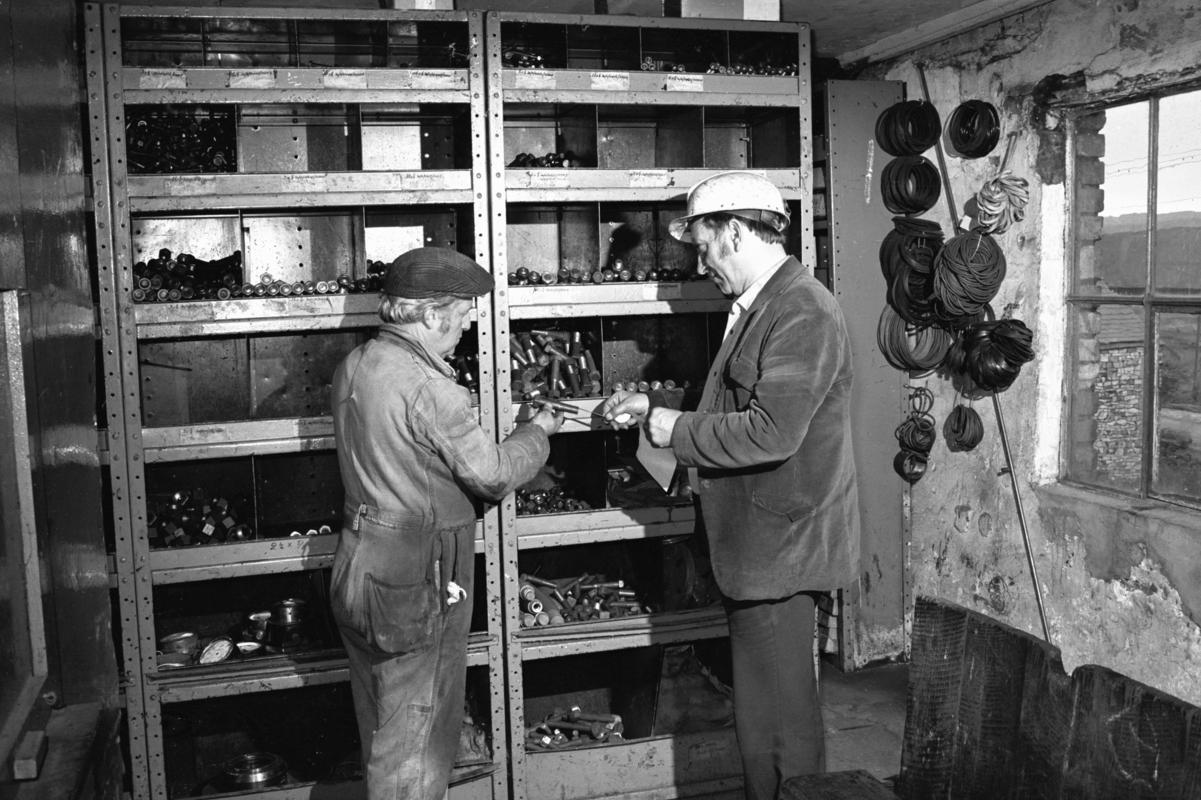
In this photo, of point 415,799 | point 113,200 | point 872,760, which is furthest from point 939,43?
point 415,799

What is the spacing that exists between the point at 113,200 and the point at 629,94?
1729 millimetres

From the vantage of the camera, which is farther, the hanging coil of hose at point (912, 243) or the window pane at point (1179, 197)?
the hanging coil of hose at point (912, 243)

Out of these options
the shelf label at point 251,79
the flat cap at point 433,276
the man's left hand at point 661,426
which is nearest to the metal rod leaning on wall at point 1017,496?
the man's left hand at point 661,426

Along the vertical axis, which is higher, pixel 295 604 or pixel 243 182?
pixel 243 182

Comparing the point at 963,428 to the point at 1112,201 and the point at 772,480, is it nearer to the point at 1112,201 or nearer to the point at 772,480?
the point at 1112,201

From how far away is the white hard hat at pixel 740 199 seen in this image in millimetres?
2631

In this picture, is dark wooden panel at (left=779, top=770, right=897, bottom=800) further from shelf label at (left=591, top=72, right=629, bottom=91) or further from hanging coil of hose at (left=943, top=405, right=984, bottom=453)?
hanging coil of hose at (left=943, top=405, right=984, bottom=453)

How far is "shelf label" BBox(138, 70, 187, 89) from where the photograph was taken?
312cm

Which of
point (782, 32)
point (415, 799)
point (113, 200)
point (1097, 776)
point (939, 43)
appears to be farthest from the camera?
point (939, 43)

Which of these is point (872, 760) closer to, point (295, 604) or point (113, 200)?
point (295, 604)

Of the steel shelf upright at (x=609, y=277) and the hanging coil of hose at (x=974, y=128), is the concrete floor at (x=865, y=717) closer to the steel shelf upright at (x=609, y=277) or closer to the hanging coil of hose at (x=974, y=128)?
the steel shelf upright at (x=609, y=277)

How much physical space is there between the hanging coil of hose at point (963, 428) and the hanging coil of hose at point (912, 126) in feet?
4.03

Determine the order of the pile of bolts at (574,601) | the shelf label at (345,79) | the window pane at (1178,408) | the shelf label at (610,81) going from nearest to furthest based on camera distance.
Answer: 1. the shelf label at (345,79)
2. the shelf label at (610,81)
3. the window pane at (1178,408)
4. the pile of bolts at (574,601)

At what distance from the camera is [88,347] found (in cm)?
254
